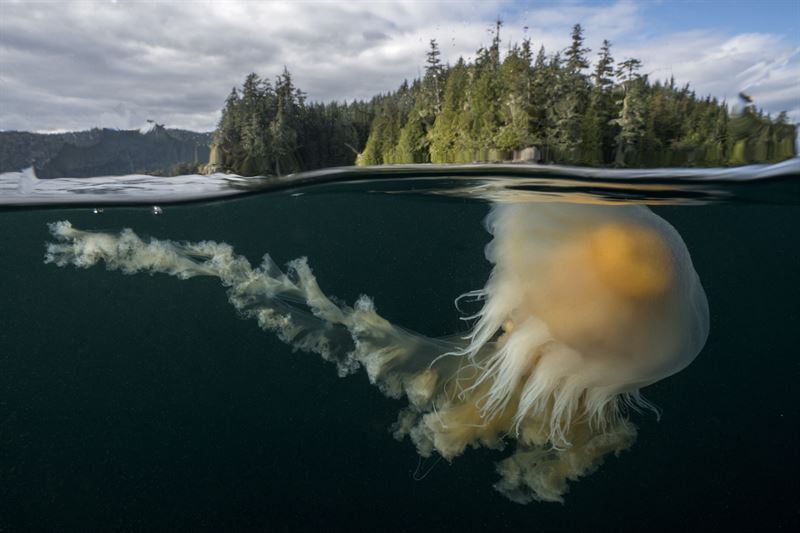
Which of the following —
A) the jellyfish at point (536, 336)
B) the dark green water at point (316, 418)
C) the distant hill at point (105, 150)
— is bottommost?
the dark green water at point (316, 418)

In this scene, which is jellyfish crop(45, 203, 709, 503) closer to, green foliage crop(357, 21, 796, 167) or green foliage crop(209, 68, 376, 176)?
green foliage crop(357, 21, 796, 167)

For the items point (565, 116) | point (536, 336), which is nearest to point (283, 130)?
point (565, 116)

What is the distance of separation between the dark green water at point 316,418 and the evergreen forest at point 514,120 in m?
2.72

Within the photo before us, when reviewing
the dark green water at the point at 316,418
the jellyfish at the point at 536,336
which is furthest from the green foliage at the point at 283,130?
the dark green water at the point at 316,418

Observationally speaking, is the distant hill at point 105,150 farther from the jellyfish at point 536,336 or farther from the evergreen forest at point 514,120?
the jellyfish at point 536,336

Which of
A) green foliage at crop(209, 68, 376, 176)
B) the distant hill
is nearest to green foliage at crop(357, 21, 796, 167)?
green foliage at crop(209, 68, 376, 176)

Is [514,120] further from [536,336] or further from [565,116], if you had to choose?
[536,336]

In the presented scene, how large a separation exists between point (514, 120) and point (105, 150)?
12.0 feet

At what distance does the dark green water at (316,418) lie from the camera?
21.2 ft

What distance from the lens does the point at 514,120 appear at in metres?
3.92

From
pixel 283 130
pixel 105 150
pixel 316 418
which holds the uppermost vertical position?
pixel 283 130

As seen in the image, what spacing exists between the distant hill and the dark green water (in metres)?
1.54

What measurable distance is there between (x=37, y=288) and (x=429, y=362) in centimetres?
1565

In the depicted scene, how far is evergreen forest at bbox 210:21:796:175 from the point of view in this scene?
143 inches
